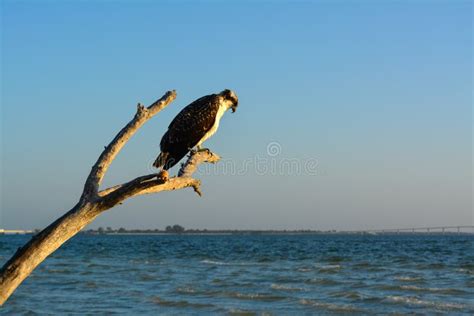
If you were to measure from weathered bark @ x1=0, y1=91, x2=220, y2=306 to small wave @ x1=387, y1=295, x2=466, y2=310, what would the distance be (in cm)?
1074

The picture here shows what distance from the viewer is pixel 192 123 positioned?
9.16 metres

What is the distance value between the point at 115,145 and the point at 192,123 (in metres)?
3.34

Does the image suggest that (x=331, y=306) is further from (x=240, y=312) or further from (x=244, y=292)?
(x=244, y=292)

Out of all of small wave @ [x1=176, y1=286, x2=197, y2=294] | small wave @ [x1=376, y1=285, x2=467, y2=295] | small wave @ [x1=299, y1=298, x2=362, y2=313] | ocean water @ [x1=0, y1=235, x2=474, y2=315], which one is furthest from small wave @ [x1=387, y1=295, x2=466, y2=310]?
small wave @ [x1=176, y1=286, x2=197, y2=294]

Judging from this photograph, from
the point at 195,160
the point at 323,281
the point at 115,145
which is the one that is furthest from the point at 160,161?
the point at 323,281

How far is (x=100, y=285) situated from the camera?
2022cm

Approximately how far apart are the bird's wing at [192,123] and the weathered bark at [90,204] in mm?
2396

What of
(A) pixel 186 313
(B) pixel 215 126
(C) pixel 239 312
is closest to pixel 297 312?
→ (C) pixel 239 312

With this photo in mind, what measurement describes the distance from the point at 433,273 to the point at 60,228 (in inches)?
877

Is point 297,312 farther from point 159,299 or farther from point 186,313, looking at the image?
point 159,299

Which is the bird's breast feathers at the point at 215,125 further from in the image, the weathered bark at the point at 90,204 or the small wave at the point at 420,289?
the small wave at the point at 420,289

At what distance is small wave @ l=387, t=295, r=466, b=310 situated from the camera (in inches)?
601

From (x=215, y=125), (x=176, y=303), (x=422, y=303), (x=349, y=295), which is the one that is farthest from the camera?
(x=349, y=295)

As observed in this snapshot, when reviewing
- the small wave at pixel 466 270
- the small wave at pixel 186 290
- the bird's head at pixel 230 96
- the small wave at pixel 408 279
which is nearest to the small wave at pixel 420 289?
the small wave at pixel 408 279
